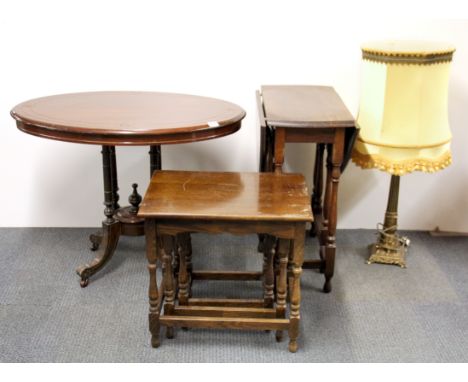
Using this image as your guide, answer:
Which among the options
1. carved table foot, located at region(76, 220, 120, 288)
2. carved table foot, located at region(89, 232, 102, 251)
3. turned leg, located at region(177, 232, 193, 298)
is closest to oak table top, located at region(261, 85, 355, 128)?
turned leg, located at region(177, 232, 193, 298)

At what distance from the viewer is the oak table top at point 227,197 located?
70.2 inches

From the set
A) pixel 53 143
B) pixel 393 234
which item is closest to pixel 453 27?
pixel 393 234

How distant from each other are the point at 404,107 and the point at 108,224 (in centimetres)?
141

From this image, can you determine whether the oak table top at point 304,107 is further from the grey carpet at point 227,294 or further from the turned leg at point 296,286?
the grey carpet at point 227,294

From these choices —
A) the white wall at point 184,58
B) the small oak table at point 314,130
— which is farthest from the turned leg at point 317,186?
the small oak table at point 314,130

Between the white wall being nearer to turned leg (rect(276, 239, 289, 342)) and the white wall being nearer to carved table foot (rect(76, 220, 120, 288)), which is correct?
carved table foot (rect(76, 220, 120, 288))

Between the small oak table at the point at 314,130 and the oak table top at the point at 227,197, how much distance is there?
0.18m

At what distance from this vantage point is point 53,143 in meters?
2.93

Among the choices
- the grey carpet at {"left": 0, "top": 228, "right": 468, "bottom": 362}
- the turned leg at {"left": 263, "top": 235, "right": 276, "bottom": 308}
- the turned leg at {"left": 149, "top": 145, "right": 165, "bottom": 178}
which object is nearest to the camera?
the grey carpet at {"left": 0, "top": 228, "right": 468, "bottom": 362}

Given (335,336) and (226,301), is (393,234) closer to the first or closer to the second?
(335,336)

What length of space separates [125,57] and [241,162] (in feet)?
2.65

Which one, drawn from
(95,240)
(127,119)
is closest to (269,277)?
(127,119)

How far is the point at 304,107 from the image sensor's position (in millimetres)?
2314

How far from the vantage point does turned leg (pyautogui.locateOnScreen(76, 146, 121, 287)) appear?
2422 millimetres
